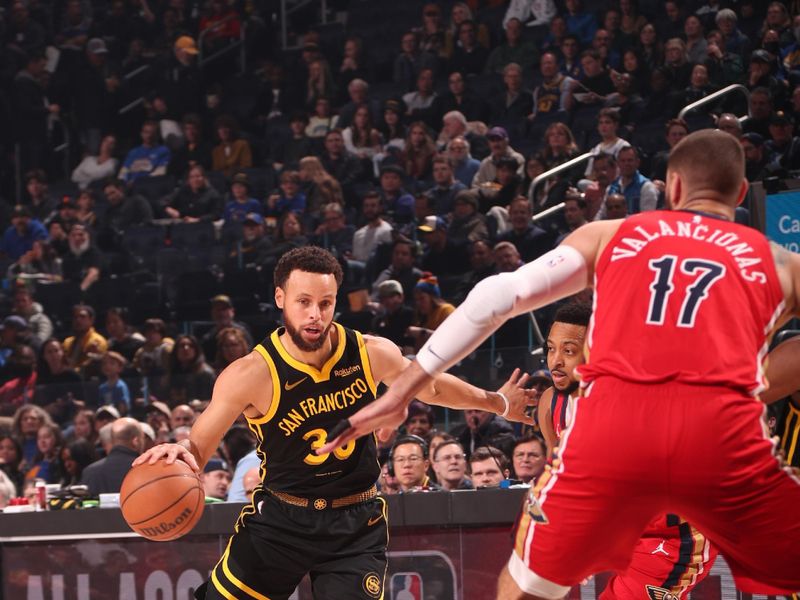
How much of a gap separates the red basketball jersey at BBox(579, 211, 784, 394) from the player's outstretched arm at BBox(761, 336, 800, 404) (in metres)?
0.92

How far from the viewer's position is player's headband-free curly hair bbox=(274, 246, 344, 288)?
5.79 metres

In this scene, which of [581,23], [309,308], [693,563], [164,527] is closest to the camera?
[164,527]

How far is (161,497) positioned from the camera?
5.38 m

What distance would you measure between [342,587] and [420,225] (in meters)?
8.23

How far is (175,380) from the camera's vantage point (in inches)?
503

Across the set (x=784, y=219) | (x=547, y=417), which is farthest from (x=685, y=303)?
(x=784, y=219)

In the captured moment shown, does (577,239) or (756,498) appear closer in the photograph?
(756,498)

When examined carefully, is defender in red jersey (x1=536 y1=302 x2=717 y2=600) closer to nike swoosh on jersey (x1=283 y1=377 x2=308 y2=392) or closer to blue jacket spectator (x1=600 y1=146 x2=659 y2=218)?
nike swoosh on jersey (x1=283 y1=377 x2=308 y2=392)

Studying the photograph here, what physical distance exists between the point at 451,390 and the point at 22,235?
12355mm

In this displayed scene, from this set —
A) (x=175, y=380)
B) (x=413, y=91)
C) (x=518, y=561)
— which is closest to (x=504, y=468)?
(x=518, y=561)

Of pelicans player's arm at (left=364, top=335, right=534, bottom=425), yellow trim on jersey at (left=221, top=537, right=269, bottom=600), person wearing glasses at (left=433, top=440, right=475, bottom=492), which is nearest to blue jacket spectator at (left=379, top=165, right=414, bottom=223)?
person wearing glasses at (left=433, top=440, right=475, bottom=492)

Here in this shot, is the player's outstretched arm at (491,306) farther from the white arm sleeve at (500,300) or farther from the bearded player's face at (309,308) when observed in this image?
the bearded player's face at (309,308)

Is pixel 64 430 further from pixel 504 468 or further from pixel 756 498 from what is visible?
pixel 756 498

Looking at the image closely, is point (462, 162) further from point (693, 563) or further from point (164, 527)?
point (164, 527)
